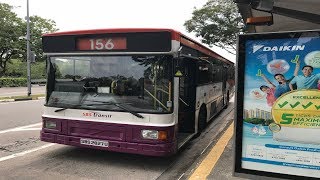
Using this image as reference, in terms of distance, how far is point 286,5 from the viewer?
5.66m

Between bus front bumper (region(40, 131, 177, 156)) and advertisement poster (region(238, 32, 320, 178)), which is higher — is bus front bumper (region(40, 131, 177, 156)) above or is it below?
below

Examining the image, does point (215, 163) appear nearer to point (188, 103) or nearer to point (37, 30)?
point (188, 103)

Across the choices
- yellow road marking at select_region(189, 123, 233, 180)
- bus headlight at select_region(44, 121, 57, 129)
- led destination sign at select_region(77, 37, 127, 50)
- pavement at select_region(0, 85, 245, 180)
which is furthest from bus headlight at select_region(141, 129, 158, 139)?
bus headlight at select_region(44, 121, 57, 129)

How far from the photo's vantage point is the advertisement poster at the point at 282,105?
3.78 meters

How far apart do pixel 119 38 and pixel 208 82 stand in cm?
438

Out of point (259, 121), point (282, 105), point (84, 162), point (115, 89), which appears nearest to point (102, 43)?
point (115, 89)

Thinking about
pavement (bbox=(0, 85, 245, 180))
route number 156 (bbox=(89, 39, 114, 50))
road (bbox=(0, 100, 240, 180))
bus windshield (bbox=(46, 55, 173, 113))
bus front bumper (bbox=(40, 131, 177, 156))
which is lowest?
road (bbox=(0, 100, 240, 180))

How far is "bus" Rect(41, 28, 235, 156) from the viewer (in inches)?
237

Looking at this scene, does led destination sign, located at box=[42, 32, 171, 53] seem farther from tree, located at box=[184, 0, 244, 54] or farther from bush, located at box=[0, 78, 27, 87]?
bush, located at box=[0, 78, 27, 87]

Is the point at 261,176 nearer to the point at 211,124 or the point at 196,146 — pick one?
the point at 196,146

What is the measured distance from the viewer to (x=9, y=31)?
4078 cm

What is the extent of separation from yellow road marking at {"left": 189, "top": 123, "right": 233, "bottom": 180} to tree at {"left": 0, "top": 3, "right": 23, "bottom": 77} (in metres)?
37.6

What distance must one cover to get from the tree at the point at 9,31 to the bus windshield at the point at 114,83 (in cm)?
3741

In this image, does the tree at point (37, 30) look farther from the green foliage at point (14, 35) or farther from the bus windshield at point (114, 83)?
the bus windshield at point (114, 83)
